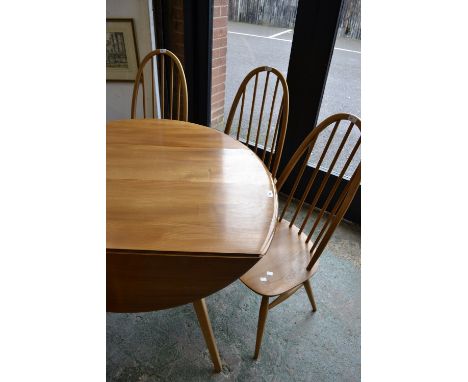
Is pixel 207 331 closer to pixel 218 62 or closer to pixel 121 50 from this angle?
pixel 218 62

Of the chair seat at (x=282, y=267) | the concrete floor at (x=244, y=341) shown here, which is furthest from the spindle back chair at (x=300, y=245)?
the concrete floor at (x=244, y=341)

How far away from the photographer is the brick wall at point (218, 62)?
211 centimetres

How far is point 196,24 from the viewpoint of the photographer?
83.8 inches

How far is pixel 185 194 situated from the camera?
1021 mm

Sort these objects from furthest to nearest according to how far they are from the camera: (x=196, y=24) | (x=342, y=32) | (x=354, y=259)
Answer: (x=196, y=24)
(x=354, y=259)
(x=342, y=32)

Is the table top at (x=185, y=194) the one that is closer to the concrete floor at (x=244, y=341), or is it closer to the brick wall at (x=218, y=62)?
the concrete floor at (x=244, y=341)

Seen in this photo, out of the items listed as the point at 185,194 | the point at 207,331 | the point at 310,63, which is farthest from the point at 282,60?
the point at 207,331

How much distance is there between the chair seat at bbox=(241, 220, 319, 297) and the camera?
44.1 inches

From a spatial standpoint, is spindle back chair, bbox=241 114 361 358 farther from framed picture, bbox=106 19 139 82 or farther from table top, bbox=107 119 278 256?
framed picture, bbox=106 19 139 82

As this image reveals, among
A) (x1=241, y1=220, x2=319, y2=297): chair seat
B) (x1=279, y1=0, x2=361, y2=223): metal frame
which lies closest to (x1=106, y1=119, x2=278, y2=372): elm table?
(x1=241, y1=220, x2=319, y2=297): chair seat

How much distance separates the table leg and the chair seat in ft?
0.69
